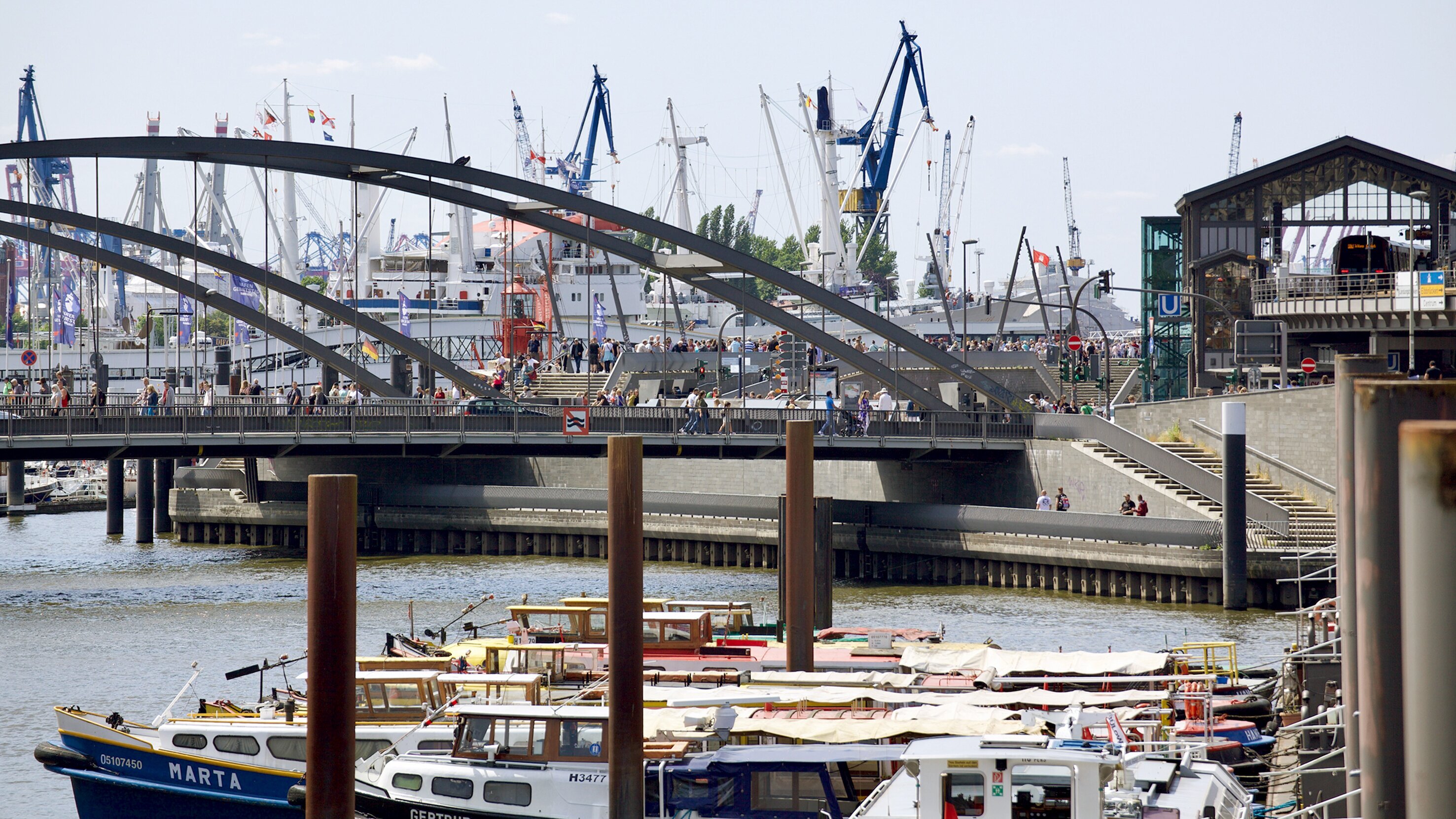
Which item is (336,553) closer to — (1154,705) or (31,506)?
(1154,705)

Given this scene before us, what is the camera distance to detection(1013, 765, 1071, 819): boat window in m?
18.5

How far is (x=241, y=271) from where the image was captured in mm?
56188

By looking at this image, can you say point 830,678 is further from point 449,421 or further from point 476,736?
point 449,421

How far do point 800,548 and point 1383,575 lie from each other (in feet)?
68.3

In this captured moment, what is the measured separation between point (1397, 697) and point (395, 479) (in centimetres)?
6145

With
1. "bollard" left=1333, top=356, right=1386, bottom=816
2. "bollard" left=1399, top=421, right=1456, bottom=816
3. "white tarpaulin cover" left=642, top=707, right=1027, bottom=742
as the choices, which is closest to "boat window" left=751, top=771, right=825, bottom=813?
"white tarpaulin cover" left=642, top=707, right=1027, bottom=742

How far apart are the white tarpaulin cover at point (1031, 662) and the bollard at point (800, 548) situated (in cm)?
184

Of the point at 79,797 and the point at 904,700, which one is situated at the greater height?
the point at 904,700

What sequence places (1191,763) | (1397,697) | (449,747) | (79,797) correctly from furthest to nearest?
(79,797) → (449,747) → (1191,763) → (1397,697)

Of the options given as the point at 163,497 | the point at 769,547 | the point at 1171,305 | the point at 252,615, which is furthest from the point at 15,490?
the point at 1171,305

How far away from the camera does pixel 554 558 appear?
6034cm

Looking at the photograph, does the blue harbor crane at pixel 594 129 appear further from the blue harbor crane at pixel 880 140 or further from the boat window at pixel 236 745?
the boat window at pixel 236 745

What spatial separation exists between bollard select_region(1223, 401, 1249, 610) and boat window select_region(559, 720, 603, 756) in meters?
26.6

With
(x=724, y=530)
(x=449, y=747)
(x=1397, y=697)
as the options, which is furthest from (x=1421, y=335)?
(x=1397, y=697)
